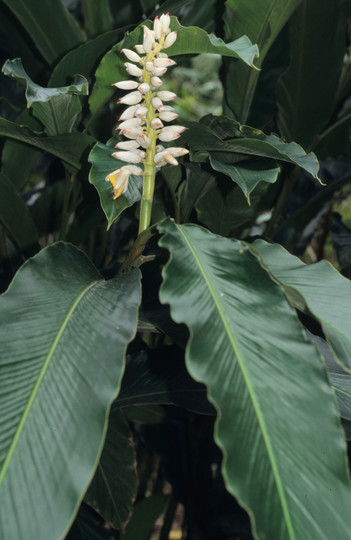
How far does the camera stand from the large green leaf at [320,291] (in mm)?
559

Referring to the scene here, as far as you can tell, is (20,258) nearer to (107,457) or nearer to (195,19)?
(107,457)

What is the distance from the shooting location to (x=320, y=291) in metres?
0.62

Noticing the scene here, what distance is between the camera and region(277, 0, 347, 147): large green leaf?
1107 mm

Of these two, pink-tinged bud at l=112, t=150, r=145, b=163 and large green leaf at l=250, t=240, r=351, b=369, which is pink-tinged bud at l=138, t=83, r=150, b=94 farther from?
large green leaf at l=250, t=240, r=351, b=369

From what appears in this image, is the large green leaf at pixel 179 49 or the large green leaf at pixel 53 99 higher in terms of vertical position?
the large green leaf at pixel 179 49

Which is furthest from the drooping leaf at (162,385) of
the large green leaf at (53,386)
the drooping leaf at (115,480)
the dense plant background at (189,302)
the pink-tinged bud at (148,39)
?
the pink-tinged bud at (148,39)

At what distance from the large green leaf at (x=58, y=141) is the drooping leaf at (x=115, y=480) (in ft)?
1.68

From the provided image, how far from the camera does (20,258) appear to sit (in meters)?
1.14

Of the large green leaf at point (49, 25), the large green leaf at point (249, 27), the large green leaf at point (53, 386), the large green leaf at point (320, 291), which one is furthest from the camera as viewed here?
the large green leaf at point (49, 25)

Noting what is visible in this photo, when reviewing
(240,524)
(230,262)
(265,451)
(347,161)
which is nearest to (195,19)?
(347,161)

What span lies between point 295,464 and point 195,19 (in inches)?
40.6

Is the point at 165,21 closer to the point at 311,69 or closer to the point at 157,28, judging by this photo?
the point at 157,28

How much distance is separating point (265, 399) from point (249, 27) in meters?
0.75

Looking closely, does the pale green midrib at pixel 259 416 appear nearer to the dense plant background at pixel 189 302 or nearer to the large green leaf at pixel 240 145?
the dense plant background at pixel 189 302
